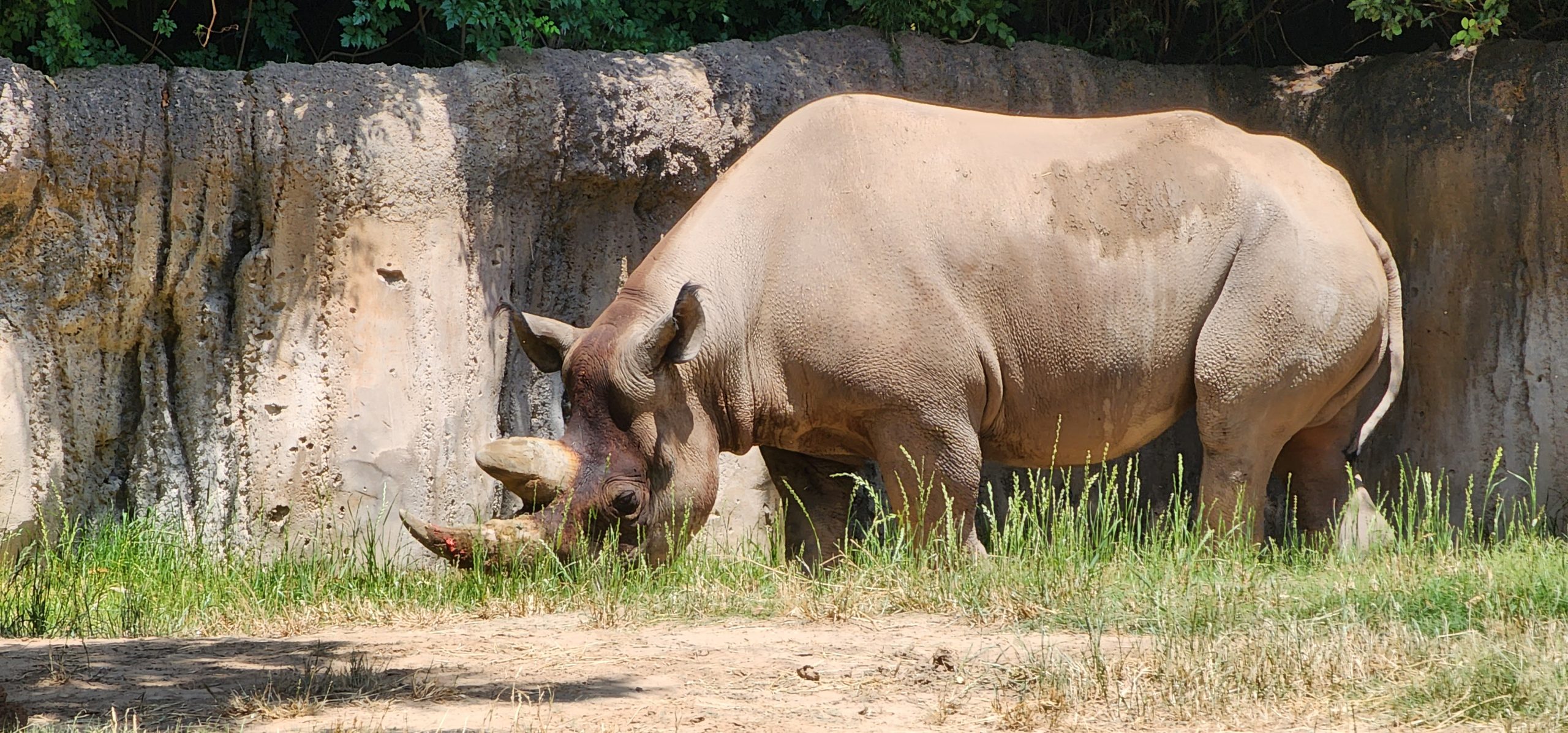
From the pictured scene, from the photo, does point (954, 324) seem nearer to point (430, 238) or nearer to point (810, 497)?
point (810, 497)

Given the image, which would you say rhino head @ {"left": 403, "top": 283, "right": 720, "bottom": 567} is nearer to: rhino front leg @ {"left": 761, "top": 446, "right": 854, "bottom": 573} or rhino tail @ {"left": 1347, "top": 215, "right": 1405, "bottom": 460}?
rhino front leg @ {"left": 761, "top": 446, "right": 854, "bottom": 573}

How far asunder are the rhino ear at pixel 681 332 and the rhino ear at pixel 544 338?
0.51 metres

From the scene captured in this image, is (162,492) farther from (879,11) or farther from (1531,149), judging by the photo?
(1531,149)

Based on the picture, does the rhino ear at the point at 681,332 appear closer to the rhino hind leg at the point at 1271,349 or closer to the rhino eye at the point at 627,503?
the rhino eye at the point at 627,503

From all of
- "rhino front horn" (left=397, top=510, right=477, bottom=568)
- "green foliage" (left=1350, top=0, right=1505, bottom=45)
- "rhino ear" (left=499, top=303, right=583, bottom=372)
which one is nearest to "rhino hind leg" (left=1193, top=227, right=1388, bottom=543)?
"green foliage" (left=1350, top=0, right=1505, bottom=45)

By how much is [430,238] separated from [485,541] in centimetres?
214

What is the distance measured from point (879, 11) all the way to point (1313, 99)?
2317mm

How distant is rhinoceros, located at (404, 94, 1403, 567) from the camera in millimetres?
6727

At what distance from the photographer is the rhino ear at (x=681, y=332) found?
21.2ft

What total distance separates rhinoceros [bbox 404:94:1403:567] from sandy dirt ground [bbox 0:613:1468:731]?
3.91 ft

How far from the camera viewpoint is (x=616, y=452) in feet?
21.9

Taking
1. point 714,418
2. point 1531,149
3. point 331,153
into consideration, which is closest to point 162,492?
point 331,153

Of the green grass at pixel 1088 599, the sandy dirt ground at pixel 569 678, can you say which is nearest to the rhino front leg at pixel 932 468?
the green grass at pixel 1088 599

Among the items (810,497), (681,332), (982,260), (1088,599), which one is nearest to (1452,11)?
(982,260)
